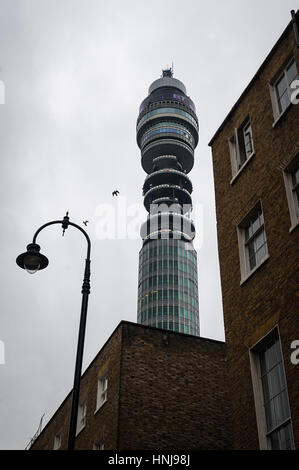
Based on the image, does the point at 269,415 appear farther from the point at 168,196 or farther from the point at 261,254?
the point at 168,196

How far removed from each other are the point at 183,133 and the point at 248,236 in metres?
163

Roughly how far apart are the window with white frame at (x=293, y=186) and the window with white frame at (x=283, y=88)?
212cm

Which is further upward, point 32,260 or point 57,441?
point 57,441

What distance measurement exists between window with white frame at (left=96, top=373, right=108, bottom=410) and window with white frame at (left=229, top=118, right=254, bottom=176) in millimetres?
13972

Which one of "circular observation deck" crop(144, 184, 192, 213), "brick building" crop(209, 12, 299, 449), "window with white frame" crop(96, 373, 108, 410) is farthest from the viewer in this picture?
"circular observation deck" crop(144, 184, 192, 213)

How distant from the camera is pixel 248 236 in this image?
56.1 feet

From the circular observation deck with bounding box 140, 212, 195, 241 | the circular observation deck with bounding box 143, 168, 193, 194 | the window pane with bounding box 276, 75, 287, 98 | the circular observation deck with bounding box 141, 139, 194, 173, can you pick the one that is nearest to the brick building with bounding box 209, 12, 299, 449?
the window pane with bounding box 276, 75, 287, 98

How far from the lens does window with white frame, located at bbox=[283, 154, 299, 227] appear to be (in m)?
14.8

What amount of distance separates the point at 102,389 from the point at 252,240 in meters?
15.0

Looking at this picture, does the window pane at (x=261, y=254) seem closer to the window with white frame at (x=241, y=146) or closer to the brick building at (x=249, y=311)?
the brick building at (x=249, y=311)

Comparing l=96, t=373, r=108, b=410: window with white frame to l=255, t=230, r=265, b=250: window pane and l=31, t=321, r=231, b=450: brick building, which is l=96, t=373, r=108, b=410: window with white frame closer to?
l=31, t=321, r=231, b=450: brick building

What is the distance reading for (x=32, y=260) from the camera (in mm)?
14242

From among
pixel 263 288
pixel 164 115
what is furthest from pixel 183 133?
pixel 263 288

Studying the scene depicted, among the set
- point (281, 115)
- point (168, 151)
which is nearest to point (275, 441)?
point (281, 115)
